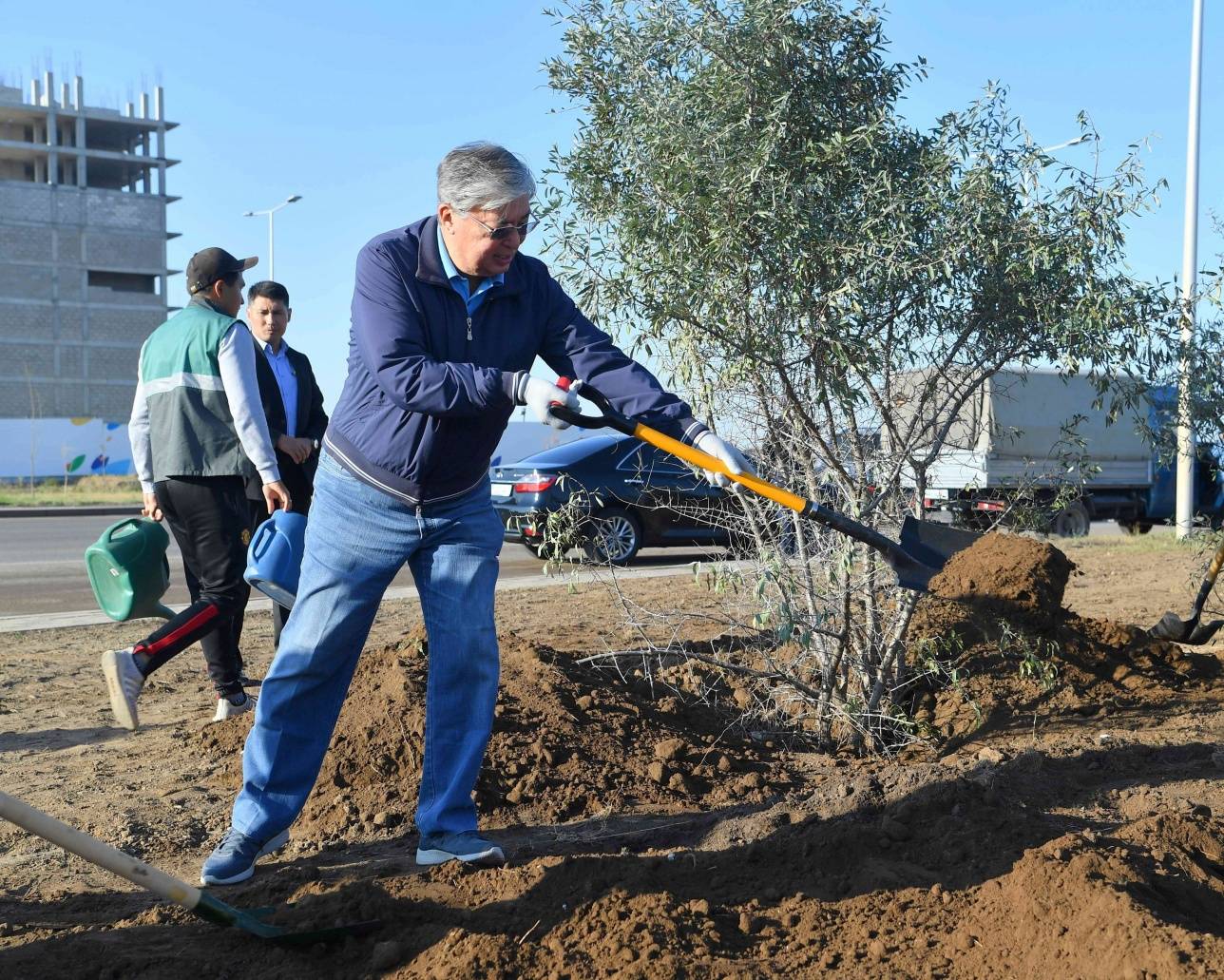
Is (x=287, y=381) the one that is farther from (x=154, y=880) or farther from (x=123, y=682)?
(x=154, y=880)

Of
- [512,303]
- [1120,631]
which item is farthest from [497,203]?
[1120,631]

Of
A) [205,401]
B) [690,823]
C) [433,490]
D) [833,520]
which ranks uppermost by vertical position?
[205,401]

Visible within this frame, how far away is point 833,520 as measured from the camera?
357cm

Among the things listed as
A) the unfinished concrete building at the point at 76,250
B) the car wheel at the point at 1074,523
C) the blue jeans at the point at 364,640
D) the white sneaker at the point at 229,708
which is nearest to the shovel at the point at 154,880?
the blue jeans at the point at 364,640

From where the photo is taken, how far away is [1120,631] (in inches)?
250

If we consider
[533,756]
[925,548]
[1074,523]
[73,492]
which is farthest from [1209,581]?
[73,492]

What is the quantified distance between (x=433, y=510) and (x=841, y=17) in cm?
273

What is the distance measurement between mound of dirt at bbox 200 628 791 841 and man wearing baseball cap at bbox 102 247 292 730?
433 mm

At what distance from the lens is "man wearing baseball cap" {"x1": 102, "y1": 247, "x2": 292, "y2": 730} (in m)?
4.83

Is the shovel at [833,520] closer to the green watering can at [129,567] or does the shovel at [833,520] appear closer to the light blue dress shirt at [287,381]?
the light blue dress shirt at [287,381]

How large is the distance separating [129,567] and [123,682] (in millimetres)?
817

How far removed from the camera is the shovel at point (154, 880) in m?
2.32

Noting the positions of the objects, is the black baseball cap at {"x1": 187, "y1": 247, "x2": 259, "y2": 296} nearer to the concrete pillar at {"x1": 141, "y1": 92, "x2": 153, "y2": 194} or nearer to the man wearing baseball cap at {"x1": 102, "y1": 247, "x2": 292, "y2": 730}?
the man wearing baseball cap at {"x1": 102, "y1": 247, "x2": 292, "y2": 730}

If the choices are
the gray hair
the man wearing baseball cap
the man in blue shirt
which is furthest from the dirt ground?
the gray hair
